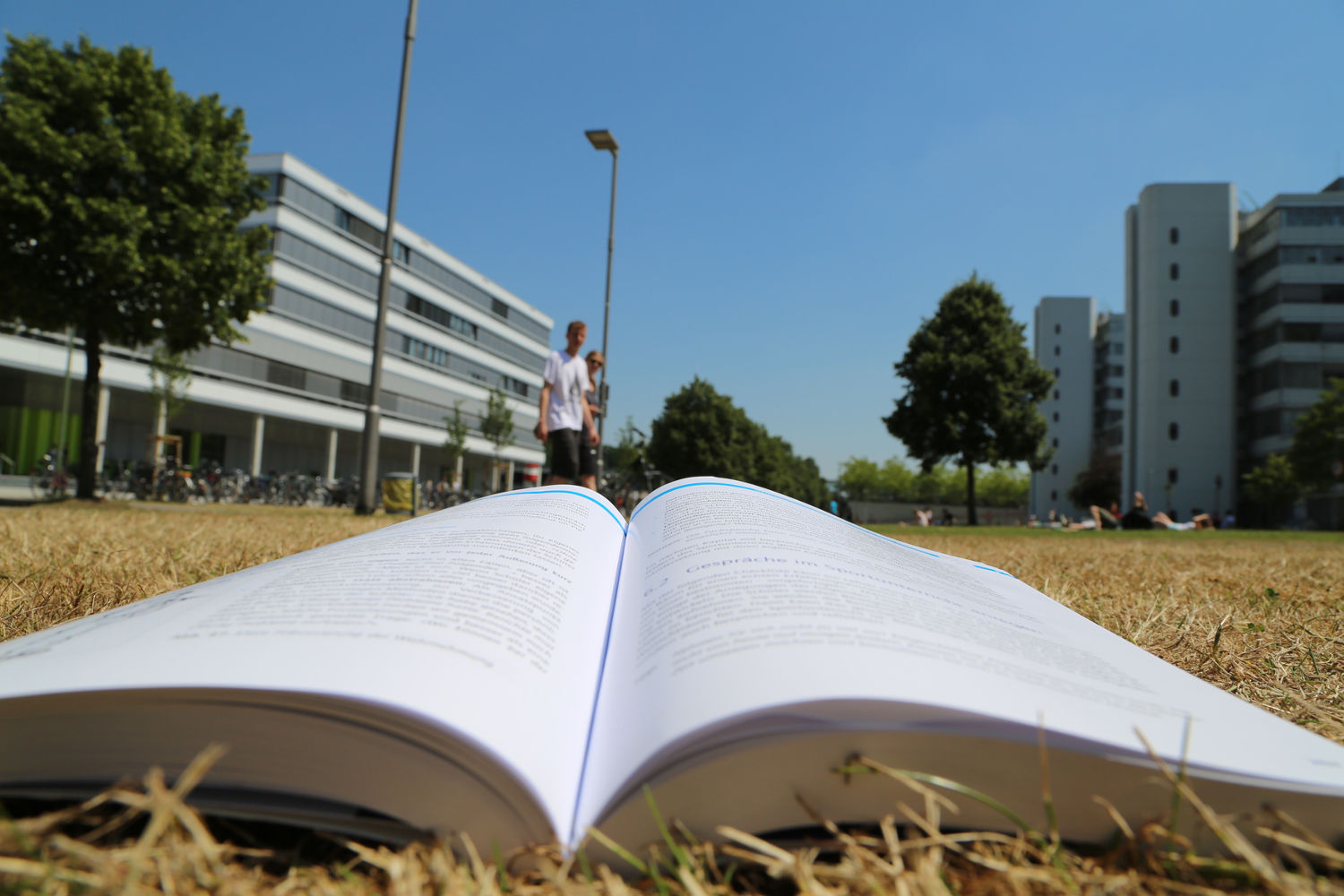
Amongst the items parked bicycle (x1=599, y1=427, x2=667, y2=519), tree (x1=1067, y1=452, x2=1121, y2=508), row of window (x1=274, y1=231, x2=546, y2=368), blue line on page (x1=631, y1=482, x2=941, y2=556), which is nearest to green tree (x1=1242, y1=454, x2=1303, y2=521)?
tree (x1=1067, y1=452, x2=1121, y2=508)

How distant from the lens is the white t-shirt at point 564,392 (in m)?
5.63

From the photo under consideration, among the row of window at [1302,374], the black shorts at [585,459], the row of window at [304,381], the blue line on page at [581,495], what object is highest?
the row of window at [1302,374]

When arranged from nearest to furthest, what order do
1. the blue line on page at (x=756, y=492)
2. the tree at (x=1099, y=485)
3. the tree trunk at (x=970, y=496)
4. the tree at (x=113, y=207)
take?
the blue line on page at (x=756, y=492), the tree at (x=113, y=207), the tree trunk at (x=970, y=496), the tree at (x=1099, y=485)

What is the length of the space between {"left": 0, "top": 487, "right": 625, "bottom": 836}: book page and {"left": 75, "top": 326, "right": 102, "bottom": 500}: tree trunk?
10.9m

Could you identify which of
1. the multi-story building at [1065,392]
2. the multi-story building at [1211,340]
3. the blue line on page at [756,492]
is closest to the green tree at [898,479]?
the multi-story building at [1065,392]

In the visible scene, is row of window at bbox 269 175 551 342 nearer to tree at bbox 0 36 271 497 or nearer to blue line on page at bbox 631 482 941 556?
tree at bbox 0 36 271 497

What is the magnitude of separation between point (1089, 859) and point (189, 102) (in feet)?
→ 41.6

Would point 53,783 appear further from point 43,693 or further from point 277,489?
point 277,489

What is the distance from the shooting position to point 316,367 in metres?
30.9

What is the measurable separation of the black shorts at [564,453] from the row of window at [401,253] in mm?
23628

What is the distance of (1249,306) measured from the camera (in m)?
41.6

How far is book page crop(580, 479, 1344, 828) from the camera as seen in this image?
0.52m

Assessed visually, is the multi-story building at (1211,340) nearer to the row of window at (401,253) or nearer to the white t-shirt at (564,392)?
the row of window at (401,253)

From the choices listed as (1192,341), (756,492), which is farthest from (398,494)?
(1192,341)
